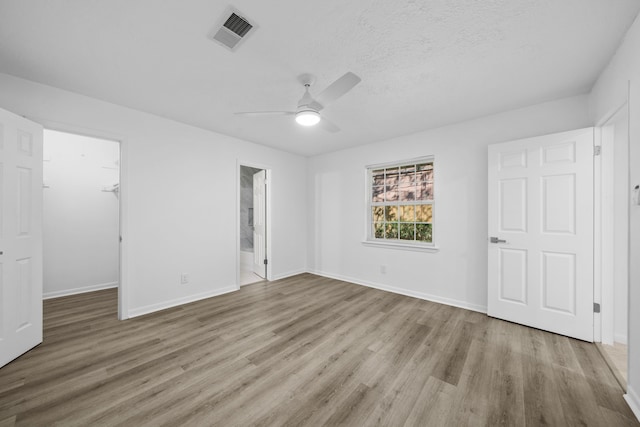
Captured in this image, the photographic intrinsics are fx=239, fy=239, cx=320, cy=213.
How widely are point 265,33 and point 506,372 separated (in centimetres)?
312

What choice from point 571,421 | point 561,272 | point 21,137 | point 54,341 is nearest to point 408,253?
point 561,272

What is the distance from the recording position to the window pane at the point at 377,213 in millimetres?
4254

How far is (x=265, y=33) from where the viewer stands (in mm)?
1663

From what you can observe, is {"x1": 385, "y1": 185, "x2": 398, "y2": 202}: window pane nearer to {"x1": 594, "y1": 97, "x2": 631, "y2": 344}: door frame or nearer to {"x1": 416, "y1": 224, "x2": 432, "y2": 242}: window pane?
{"x1": 416, "y1": 224, "x2": 432, "y2": 242}: window pane

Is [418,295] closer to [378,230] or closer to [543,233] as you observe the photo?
[378,230]

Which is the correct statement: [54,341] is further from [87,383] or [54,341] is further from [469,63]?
[469,63]

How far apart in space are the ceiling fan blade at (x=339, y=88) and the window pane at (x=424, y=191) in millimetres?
2381

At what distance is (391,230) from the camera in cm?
414

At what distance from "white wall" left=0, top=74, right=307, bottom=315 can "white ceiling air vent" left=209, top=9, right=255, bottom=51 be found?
1.95m

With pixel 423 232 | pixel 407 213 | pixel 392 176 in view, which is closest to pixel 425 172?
pixel 392 176

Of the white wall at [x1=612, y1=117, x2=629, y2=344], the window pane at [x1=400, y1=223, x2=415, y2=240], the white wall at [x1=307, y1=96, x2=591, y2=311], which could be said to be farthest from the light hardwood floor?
the window pane at [x1=400, y1=223, x2=415, y2=240]

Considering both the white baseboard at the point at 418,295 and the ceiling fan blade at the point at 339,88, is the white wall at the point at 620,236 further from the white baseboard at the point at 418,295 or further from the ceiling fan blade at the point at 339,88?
the ceiling fan blade at the point at 339,88

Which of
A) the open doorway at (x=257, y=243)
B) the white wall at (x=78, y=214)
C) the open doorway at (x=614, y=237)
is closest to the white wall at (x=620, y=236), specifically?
the open doorway at (x=614, y=237)

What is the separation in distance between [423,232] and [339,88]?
8.93 ft
